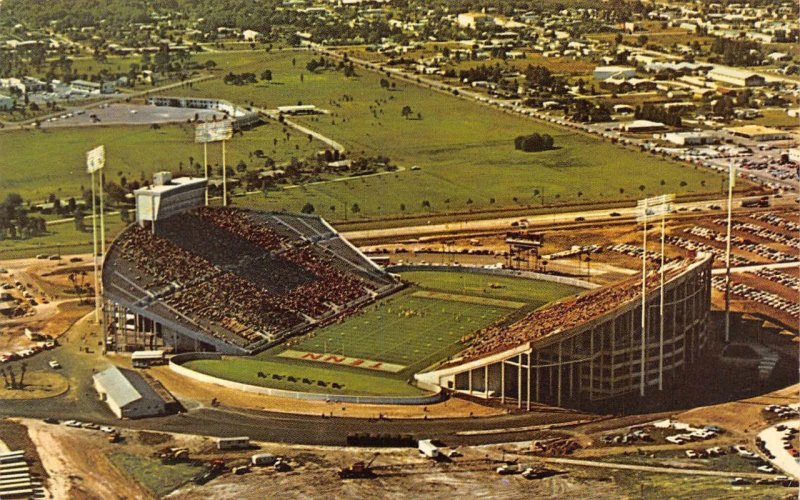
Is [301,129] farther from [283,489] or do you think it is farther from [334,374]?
[283,489]

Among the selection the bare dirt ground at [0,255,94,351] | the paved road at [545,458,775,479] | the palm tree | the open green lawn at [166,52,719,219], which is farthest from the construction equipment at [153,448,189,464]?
the open green lawn at [166,52,719,219]

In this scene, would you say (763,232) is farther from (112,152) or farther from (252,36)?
(252,36)

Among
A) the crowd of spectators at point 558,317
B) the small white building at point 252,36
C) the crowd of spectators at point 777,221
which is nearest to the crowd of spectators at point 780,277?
the crowd of spectators at point 777,221

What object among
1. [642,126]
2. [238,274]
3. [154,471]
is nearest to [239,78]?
[642,126]

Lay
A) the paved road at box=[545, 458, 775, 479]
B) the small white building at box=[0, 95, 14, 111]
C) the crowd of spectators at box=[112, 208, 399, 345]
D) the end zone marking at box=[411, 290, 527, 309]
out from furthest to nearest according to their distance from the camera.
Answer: the small white building at box=[0, 95, 14, 111], the end zone marking at box=[411, 290, 527, 309], the crowd of spectators at box=[112, 208, 399, 345], the paved road at box=[545, 458, 775, 479]

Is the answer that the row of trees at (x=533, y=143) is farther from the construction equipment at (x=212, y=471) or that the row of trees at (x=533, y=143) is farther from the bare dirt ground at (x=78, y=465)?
the construction equipment at (x=212, y=471)

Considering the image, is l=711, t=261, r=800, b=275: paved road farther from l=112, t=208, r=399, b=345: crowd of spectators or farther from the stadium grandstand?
l=112, t=208, r=399, b=345: crowd of spectators

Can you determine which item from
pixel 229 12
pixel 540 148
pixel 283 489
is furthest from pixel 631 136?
pixel 283 489
